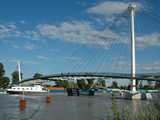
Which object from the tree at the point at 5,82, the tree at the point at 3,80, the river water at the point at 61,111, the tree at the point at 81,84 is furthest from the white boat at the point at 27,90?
the river water at the point at 61,111

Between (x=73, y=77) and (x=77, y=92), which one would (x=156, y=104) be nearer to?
(x=73, y=77)

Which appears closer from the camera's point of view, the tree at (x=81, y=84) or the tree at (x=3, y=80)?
the tree at (x=3, y=80)

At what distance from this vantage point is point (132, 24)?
104 m

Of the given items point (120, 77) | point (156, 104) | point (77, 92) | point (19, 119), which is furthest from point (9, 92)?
point (156, 104)

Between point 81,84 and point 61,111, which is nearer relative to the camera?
point 61,111

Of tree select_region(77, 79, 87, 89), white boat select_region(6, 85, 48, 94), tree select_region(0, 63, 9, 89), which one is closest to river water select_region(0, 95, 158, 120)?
white boat select_region(6, 85, 48, 94)

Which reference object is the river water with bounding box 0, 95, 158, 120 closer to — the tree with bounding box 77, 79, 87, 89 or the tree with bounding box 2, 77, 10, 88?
the tree with bounding box 77, 79, 87, 89

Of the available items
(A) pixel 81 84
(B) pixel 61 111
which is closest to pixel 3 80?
(A) pixel 81 84

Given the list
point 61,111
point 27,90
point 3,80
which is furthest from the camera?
point 3,80

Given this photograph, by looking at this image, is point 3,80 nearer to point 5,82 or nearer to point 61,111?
point 5,82

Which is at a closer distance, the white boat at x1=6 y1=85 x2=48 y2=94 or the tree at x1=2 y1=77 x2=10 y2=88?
the white boat at x1=6 y1=85 x2=48 y2=94

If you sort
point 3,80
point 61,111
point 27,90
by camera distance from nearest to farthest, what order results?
point 61,111, point 27,90, point 3,80

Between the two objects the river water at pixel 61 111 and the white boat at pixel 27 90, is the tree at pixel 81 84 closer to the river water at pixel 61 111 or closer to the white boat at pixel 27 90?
the white boat at pixel 27 90

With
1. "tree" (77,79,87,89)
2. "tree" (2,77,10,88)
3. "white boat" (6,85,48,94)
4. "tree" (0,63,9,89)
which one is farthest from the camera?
"tree" (2,77,10,88)
